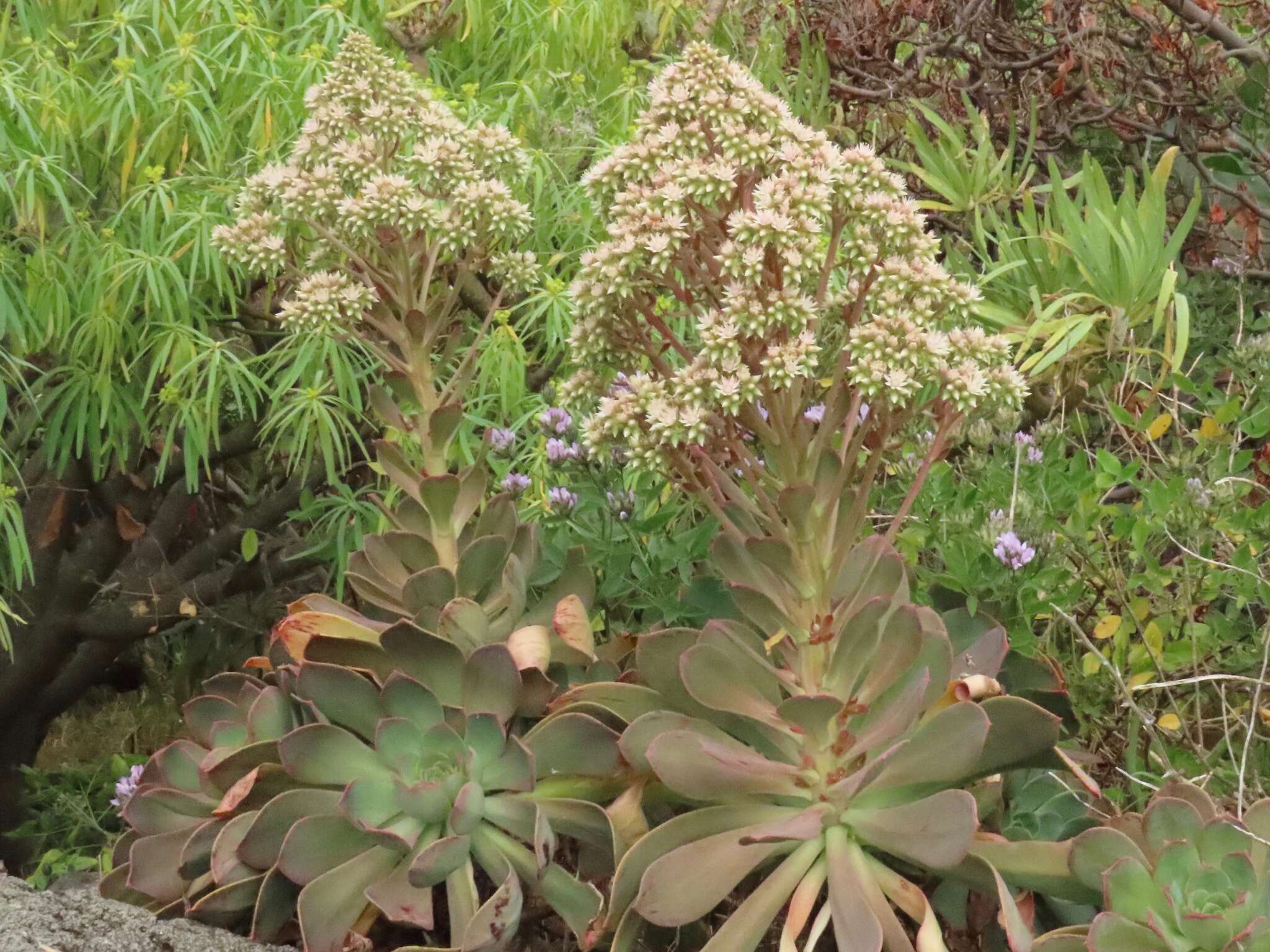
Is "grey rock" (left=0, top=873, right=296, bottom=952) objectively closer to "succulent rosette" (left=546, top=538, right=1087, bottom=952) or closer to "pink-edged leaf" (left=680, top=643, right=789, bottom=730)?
"succulent rosette" (left=546, top=538, right=1087, bottom=952)

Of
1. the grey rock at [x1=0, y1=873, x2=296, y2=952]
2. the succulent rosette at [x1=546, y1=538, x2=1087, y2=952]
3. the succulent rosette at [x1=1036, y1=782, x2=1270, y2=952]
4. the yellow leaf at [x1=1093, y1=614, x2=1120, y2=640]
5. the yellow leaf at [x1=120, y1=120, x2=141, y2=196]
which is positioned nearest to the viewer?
the succulent rosette at [x1=1036, y1=782, x2=1270, y2=952]

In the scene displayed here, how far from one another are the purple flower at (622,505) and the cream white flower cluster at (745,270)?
43 centimetres

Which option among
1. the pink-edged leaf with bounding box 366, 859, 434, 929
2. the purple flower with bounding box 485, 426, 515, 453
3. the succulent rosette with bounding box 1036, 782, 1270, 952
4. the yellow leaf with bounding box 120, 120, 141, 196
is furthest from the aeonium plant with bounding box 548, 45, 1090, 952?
the yellow leaf with bounding box 120, 120, 141, 196

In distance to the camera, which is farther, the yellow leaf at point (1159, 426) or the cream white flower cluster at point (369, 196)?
the yellow leaf at point (1159, 426)

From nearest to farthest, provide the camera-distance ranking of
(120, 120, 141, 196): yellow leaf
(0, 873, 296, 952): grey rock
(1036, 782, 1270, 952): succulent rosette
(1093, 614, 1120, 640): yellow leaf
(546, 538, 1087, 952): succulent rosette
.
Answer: (1036, 782, 1270, 952): succulent rosette < (546, 538, 1087, 952): succulent rosette < (0, 873, 296, 952): grey rock < (1093, 614, 1120, 640): yellow leaf < (120, 120, 141, 196): yellow leaf

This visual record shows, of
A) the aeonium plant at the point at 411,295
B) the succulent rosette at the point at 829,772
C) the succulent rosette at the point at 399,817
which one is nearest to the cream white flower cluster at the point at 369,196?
the aeonium plant at the point at 411,295

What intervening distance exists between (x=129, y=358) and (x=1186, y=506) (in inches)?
105

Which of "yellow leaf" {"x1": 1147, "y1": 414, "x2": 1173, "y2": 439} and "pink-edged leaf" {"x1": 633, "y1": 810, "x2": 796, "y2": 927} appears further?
"yellow leaf" {"x1": 1147, "y1": 414, "x2": 1173, "y2": 439}

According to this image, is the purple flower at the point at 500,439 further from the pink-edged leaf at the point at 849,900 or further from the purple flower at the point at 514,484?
the pink-edged leaf at the point at 849,900

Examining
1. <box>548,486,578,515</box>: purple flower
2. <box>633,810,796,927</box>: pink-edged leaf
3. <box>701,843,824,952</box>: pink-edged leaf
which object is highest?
<box>548,486,578,515</box>: purple flower

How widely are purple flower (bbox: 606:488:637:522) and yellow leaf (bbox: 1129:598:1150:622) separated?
1.02 meters

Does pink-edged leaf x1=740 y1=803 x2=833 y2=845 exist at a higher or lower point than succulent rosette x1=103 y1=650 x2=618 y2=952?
higher

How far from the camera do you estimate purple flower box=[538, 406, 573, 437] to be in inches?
104

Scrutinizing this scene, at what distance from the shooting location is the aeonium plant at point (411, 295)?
234 centimetres
